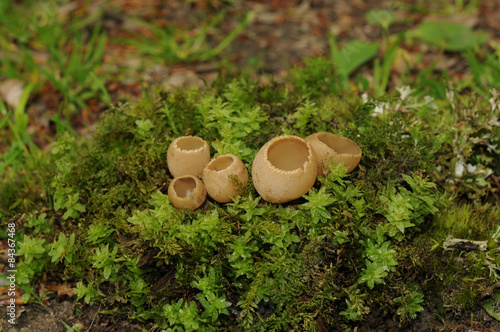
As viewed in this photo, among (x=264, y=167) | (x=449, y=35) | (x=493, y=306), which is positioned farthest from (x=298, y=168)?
(x=449, y=35)

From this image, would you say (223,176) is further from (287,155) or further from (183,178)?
(287,155)

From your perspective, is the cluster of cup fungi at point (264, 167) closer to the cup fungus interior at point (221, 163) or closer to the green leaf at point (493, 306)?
the cup fungus interior at point (221, 163)

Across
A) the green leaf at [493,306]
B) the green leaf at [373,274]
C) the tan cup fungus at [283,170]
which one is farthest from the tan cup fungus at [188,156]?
the green leaf at [493,306]

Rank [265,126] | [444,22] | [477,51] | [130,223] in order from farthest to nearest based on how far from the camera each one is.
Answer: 1. [444,22]
2. [477,51]
3. [265,126]
4. [130,223]

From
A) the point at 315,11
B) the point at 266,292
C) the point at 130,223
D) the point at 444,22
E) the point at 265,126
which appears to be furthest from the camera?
the point at 315,11

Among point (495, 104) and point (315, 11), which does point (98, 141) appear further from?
point (315, 11)

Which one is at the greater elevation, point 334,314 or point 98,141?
point 98,141

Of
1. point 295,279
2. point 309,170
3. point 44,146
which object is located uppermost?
point 309,170

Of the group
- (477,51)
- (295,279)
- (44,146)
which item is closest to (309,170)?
(295,279)
